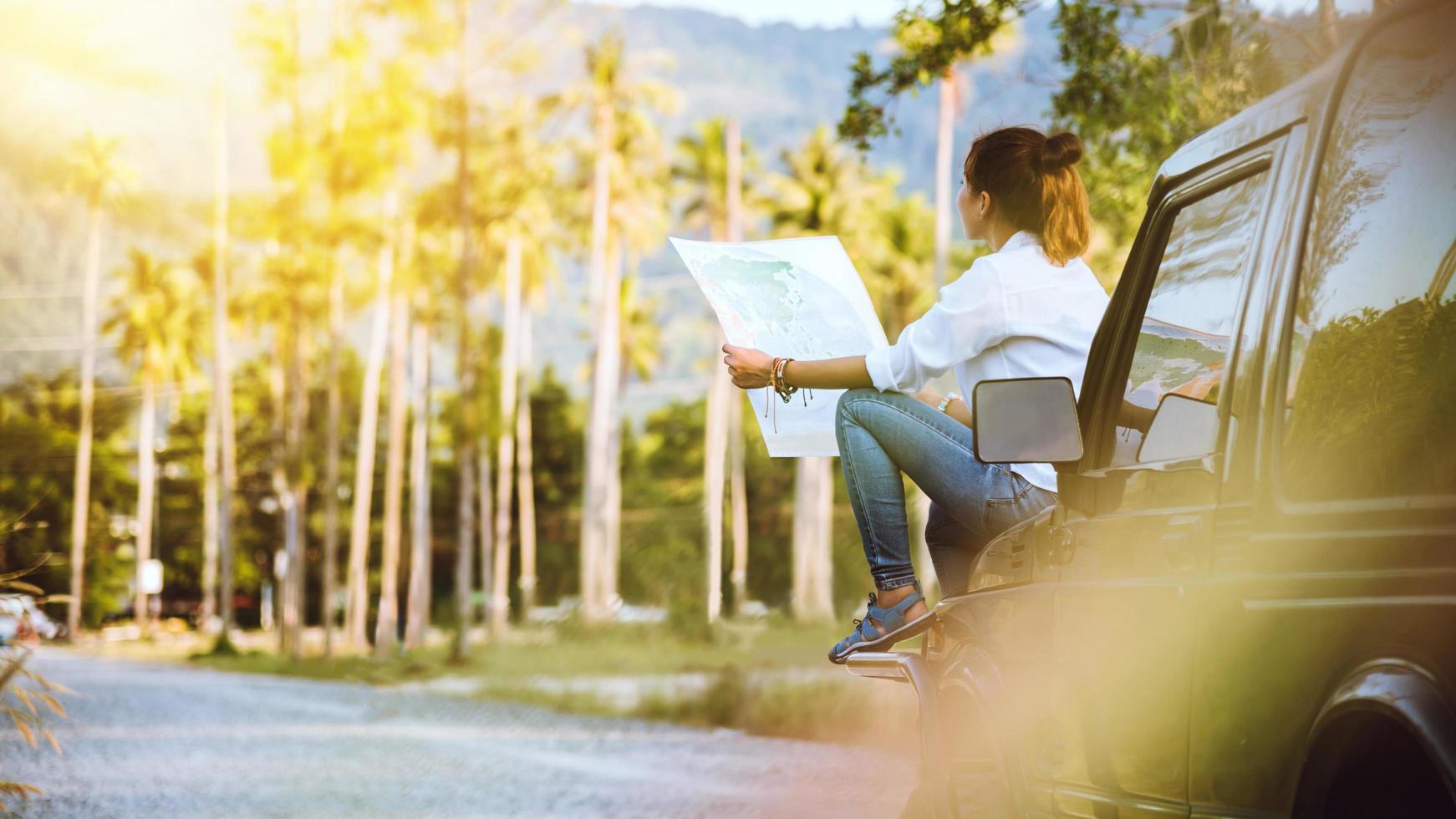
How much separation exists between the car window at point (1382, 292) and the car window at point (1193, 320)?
0.96ft

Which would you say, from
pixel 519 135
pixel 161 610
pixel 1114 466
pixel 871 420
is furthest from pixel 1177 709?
pixel 161 610

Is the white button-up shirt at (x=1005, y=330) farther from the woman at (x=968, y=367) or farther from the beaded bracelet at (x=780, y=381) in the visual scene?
the beaded bracelet at (x=780, y=381)

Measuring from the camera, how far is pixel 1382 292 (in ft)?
8.11

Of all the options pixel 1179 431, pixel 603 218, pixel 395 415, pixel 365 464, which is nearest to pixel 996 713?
pixel 1179 431

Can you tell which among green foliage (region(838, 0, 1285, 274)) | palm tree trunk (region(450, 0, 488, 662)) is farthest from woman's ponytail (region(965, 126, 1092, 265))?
palm tree trunk (region(450, 0, 488, 662))

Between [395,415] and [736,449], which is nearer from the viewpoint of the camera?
[395,415]

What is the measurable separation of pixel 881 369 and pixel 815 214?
2309 inches

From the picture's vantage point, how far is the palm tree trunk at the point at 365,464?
5488 cm

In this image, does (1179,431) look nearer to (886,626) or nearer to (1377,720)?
(1377,720)

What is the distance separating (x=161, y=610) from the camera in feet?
344

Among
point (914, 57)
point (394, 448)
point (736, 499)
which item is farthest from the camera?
point (736, 499)

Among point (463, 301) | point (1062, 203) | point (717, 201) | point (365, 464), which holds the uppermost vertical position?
point (717, 201)

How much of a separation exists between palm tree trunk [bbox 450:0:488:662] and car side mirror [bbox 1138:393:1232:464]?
121ft

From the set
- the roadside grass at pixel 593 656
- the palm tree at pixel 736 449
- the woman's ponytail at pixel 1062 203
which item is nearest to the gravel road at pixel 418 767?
the woman's ponytail at pixel 1062 203
